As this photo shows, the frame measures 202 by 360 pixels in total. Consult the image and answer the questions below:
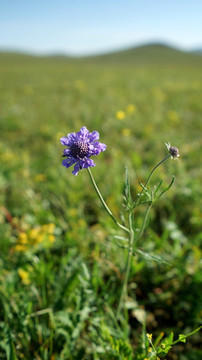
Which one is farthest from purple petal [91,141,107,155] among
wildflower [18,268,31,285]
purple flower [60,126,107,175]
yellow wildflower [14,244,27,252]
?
yellow wildflower [14,244,27,252]

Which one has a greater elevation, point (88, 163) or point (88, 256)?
point (88, 163)

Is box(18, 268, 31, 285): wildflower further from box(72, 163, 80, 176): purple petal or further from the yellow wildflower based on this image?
box(72, 163, 80, 176): purple petal

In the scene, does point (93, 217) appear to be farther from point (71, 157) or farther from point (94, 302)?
point (71, 157)

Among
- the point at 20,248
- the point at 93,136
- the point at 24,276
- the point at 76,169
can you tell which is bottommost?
the point at 24,276

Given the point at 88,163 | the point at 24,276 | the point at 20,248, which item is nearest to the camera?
the point at 88,163

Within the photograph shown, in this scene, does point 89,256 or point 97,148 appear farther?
point 89,256

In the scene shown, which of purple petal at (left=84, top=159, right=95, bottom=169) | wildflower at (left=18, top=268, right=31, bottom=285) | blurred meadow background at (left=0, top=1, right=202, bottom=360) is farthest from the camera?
wildflower at (left=18, top=268, right=31, bottom=285)

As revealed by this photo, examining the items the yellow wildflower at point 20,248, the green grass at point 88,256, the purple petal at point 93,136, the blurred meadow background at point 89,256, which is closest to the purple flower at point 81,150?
the purple petal at point 93,136

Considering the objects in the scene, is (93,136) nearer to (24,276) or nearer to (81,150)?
(81,150)

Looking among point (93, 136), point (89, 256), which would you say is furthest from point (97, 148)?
point (89, 256)

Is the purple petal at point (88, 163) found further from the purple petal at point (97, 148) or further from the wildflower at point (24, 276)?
the wildflower at point (24, 276)
